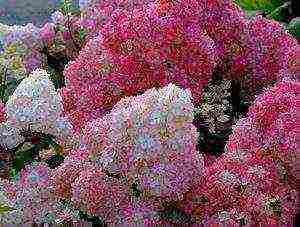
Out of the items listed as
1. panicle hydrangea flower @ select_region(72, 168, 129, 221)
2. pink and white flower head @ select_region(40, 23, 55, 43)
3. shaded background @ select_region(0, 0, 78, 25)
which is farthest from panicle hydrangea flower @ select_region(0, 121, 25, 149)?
shaded background @ select_region(0, 0, 78, 25)

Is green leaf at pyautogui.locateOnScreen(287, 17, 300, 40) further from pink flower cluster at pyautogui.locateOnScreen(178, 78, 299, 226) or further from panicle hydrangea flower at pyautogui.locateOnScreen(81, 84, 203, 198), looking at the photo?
panicle hydrangea flower at pyautogui.locateOnScreen(81, 84, 203, 198)

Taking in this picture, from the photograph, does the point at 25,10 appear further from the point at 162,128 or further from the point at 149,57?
the point at 162,128

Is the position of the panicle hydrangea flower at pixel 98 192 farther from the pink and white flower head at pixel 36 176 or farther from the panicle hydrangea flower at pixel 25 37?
the panicle hydrangea flower at pixel 25 37

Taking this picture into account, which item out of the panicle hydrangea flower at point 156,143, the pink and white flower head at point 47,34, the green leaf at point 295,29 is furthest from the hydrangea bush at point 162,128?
the green leaf at point 295,29

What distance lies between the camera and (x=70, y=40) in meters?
1.18

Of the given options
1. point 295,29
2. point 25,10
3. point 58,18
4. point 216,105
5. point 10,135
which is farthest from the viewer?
point 25,10

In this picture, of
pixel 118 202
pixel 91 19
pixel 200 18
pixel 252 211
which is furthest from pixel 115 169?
pixel 91 19

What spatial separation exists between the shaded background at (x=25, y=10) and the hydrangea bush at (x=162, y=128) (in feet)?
21.4

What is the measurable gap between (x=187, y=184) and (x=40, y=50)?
1.57 ft

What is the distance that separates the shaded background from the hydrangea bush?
651 cm

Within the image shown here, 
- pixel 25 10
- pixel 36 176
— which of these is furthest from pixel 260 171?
pixel 25 10

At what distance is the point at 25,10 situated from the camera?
7891mm

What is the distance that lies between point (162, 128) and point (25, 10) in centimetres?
735

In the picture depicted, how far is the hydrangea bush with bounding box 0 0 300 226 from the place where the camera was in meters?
0.74
